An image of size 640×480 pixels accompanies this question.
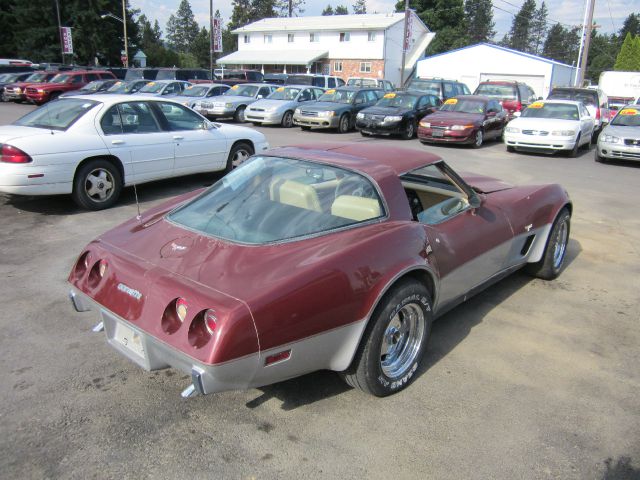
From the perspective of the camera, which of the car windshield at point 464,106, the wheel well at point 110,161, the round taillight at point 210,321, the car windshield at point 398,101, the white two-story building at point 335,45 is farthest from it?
the white two-story building at point 335,45

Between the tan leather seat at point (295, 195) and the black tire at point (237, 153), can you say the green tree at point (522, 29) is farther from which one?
the tan leather seat at point (295, 195)

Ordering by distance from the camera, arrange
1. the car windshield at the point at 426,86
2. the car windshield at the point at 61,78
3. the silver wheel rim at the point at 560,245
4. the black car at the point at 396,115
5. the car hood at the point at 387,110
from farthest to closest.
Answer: the car windshield at the point at 61,78 → the car windshield at the point at 426,86 → the car hood at the point at 387,110 → the black car at the point at 396,115 → the silver wheel rim at the point at 560,245

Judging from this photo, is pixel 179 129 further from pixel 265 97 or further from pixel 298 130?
pixel 265 97

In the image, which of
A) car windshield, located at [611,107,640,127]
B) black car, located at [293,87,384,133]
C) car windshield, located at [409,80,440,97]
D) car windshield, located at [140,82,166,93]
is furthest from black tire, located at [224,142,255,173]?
car windshield, located at [409,80,440,97]

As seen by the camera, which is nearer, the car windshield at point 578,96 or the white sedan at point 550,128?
the white sedan at point 550,128

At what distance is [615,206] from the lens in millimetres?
8797

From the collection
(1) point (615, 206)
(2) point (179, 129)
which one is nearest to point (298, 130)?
(2) point (179, 129)

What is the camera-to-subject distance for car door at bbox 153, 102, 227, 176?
804 cm

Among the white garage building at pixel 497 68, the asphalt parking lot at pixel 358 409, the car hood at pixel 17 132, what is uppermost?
the white garage building at pixel 497 68

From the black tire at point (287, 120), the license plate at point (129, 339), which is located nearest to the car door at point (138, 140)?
the license plate at point (129, 339)

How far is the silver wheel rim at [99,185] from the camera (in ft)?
23.2

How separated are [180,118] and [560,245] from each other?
19.5ft

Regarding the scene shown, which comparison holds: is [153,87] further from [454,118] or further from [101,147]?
[101,147]

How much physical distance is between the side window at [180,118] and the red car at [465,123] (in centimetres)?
837
